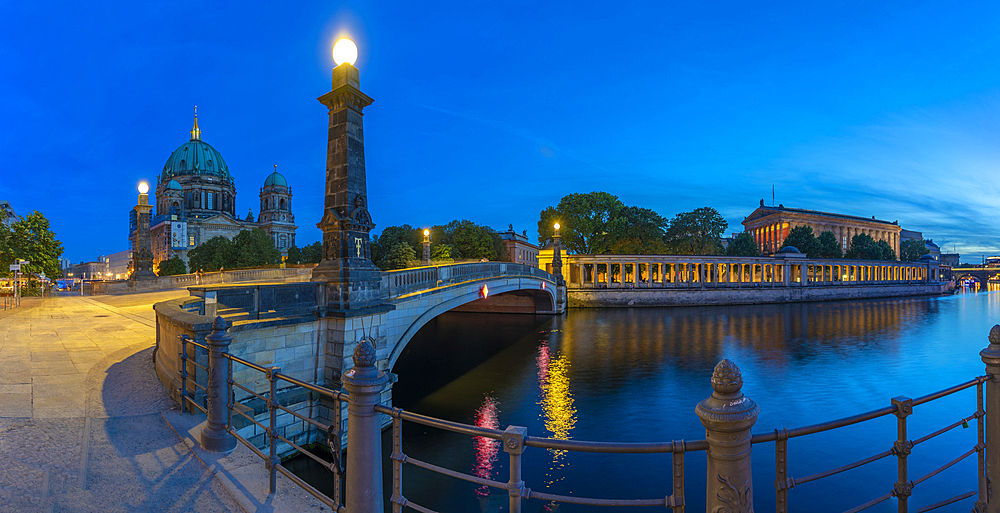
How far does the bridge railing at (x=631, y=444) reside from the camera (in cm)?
279

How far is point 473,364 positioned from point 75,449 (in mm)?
19372

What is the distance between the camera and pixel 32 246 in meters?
31.9

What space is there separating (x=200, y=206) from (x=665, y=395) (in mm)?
113164

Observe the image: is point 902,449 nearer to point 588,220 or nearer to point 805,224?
point 588,220

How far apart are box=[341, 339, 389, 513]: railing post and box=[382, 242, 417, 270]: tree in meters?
54.1

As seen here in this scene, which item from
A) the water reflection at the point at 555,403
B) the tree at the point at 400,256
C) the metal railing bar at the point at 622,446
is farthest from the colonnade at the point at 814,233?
the metal railing bar at the point at 622,446

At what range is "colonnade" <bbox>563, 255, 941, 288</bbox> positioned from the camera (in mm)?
58534

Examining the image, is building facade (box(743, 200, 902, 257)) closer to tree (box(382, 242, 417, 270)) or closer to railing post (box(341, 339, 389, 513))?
tree (box(382, 242, 417, 270))

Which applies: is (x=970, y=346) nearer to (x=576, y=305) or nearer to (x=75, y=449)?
(x=576, y=305)

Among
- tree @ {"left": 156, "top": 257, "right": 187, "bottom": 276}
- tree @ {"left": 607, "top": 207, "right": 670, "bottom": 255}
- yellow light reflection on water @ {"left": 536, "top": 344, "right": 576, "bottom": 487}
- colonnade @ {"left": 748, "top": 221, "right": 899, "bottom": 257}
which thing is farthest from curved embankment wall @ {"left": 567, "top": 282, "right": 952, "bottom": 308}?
tree @ {"left": 156, "top": 257, "right": 187, "bottom": 276}

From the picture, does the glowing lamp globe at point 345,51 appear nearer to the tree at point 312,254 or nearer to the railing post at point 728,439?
the railing post at point 728,439

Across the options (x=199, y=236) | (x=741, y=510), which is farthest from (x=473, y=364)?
(x=199, y=236)

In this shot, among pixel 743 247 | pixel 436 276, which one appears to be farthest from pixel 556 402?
pixel 743 247

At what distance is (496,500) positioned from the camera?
1015 cm
